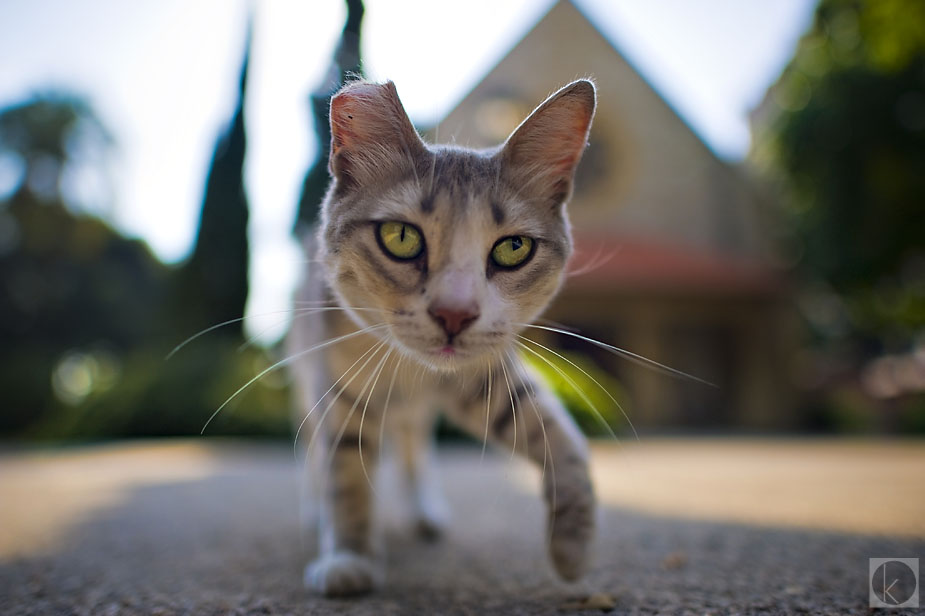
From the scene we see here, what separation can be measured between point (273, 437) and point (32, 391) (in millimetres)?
8219

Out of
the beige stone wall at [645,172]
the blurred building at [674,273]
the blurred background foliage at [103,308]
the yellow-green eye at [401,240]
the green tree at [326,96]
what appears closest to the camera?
the yellow-green eye at [401,240]

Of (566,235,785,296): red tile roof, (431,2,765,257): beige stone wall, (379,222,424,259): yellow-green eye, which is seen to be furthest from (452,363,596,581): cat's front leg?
(566,235,785,296): red tile roof

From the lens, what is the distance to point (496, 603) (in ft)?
5.40

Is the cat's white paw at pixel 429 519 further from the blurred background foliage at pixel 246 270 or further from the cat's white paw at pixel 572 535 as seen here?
the blurred background foliage at pixel 246 270

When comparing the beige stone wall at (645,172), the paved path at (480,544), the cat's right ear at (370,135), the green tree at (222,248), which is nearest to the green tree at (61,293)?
the green tree at (222,248)

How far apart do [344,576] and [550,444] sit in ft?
2.49

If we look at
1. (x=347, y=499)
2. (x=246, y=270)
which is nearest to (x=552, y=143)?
(x=347, y=499)

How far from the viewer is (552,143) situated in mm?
1802

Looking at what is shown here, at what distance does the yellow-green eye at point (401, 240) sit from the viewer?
5.37ft

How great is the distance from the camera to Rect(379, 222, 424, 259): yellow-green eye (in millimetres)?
1637

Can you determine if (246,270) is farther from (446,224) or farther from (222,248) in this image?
(446,224)

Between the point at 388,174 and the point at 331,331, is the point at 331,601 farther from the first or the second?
the point at 388,174

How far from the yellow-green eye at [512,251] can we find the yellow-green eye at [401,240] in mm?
219

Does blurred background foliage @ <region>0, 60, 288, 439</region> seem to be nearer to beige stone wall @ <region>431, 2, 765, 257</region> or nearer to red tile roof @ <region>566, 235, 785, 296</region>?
beige stone wall @ <region>431, 2, 765, 257</region>
